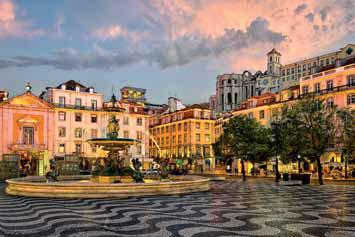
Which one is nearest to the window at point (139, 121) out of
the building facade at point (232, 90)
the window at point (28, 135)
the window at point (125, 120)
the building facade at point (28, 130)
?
the window at point (125, 120)

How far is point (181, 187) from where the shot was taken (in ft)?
64.0

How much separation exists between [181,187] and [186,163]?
2106 inches

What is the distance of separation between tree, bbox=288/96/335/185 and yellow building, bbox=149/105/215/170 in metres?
38.8

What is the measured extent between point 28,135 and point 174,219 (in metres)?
44.8

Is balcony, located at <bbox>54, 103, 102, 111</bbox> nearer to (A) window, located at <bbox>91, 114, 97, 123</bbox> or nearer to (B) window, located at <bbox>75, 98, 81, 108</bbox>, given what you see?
(B) window, located at <bbox>75, 98, 81, 108</bbox>

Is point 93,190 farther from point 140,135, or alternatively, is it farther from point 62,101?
point 140,135

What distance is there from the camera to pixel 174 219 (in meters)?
11.1

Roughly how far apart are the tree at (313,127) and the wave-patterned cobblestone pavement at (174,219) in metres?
15.5

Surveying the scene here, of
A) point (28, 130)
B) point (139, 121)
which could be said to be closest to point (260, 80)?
point (139, 121)

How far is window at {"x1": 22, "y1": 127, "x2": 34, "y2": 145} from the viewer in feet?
167

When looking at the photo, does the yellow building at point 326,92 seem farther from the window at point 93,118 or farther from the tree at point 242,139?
the window at point 93,118

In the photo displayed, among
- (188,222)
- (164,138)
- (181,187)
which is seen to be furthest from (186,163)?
(188,222)

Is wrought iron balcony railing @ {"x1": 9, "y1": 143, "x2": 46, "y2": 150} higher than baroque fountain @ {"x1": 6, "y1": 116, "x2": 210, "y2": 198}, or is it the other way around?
wrought iron balcony railing @ {"x1": 9, "y1": 143, "x2": 46, "y2": 150}

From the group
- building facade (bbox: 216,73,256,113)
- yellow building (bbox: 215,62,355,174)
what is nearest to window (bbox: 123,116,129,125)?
yellow building (bbox: 215,62,355,174)
